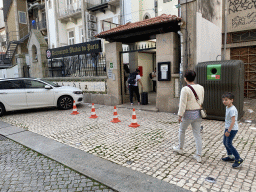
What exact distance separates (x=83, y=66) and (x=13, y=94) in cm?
421

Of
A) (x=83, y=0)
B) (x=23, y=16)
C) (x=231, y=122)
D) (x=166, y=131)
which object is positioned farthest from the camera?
(x=23, y=16)

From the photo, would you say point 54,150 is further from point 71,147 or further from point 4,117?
point 4,117

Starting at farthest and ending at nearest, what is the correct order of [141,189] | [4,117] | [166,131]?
[4,117]
[166,131]
[141,189]

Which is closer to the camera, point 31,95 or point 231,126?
point 231,126

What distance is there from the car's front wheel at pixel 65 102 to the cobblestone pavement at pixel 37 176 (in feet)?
16.2

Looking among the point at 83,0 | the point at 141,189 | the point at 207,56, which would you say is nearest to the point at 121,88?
the point at 207,56

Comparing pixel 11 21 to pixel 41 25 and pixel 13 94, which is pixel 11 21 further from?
pixel 13 94

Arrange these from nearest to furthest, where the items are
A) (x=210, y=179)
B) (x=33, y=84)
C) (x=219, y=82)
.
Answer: (x=210, y=179) < (x=219, y=82) < (x=33, y=84)

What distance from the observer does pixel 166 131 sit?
19.0 feet

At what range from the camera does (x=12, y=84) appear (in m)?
8.84

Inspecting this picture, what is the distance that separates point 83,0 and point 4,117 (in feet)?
41.9

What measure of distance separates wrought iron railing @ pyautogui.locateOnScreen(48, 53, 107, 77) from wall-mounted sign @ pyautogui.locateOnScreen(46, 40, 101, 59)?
31cm

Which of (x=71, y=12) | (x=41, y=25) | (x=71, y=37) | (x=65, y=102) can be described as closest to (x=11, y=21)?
(x=41, y=25)

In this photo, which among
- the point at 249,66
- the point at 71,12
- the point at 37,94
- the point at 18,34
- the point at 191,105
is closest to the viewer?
the point at 191,105
